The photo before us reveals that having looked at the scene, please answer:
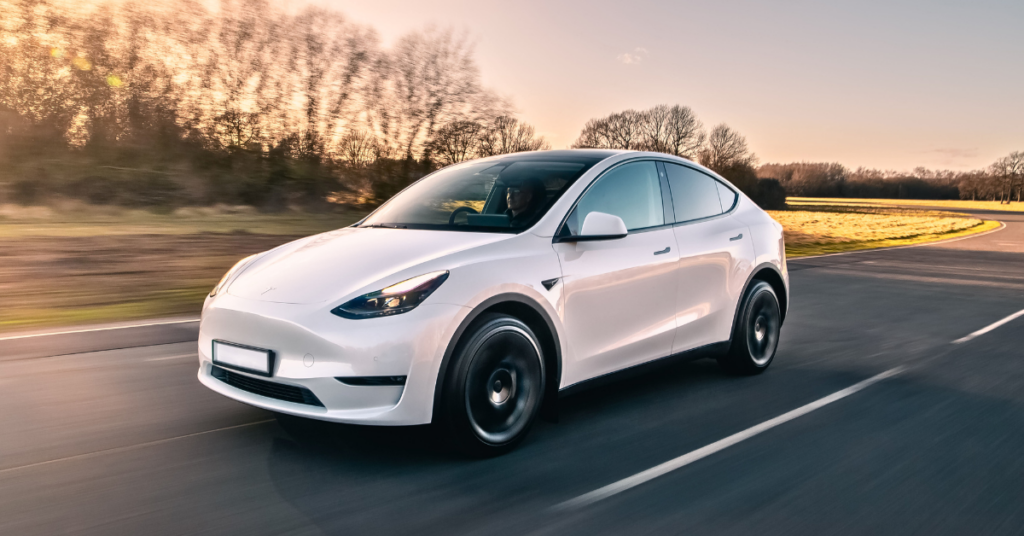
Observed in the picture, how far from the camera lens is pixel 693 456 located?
13.3 ft

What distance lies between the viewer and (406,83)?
23562mm

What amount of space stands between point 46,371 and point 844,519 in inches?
205

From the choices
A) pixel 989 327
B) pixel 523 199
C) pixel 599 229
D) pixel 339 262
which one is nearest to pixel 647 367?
pixel 599 229

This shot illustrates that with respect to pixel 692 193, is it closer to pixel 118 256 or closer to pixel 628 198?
pixel 628 198

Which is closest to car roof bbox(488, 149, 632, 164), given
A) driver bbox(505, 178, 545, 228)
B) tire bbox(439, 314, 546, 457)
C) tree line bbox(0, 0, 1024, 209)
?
driver bbox(505, 178, 545, 228)

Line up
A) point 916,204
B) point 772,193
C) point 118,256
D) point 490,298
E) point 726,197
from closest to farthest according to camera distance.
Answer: point 490,298 < point 726,197 < point 118,256 < point 772,193 < point 916,204

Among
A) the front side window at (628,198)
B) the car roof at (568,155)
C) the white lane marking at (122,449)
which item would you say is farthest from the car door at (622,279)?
the white lane marking at (122,449)

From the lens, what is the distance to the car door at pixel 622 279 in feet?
14.1

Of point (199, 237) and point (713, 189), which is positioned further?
point (199, 237)

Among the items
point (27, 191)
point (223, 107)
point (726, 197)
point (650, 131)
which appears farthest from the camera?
point (650, 131)

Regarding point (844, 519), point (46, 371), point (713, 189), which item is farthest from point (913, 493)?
point (46, 371)

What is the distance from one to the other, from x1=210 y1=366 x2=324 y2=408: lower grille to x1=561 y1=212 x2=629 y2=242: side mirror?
1583mm

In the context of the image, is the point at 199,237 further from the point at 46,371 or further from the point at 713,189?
the point at 713,189

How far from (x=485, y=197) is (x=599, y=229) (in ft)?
3.23
